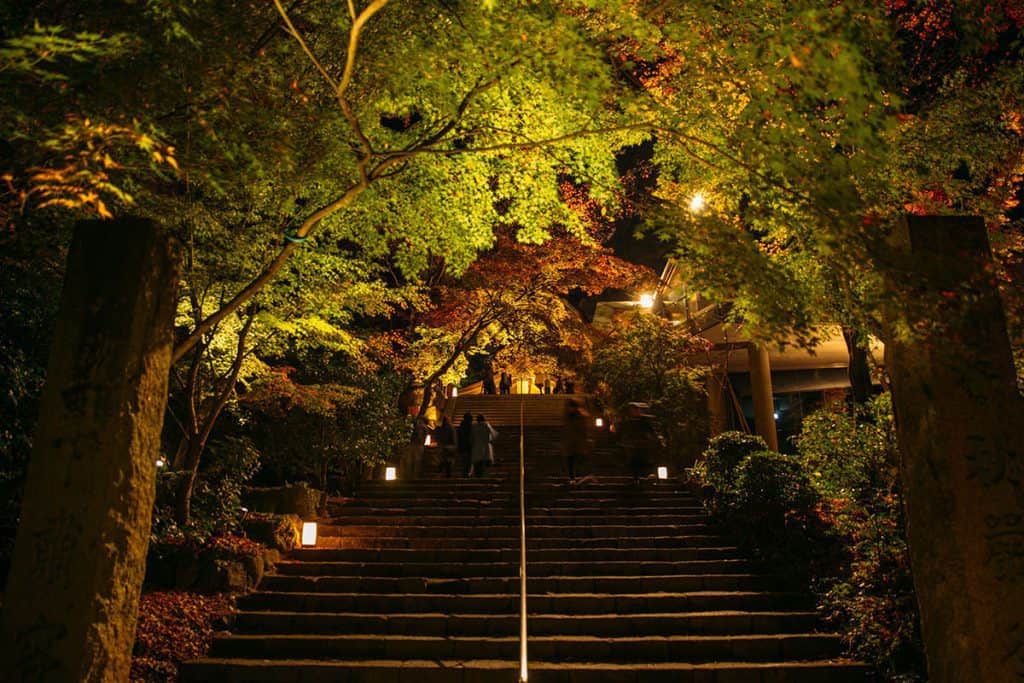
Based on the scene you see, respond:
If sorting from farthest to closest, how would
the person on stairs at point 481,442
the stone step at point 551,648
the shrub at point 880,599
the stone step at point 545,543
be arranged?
the person on stairs at point 481,442
the stone step at point 545,543
the stone step at point 551,648
the shrub at point 880,599

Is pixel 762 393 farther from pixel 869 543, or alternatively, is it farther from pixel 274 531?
pixel 274 531

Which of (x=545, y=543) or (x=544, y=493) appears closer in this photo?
(x=545, y=543)

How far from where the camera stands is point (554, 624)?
6.93m

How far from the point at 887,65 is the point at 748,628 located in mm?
6065

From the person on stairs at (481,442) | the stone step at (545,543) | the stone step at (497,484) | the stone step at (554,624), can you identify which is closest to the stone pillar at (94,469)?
the stone step at (554,624)

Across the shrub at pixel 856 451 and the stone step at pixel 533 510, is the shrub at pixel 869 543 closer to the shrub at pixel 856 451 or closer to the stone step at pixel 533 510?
the shrub at pixel 856 451

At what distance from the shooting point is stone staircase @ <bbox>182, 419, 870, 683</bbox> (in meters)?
6.10

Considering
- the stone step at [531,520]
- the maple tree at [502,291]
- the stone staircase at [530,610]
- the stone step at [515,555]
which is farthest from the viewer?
the maple tree at [502,291]

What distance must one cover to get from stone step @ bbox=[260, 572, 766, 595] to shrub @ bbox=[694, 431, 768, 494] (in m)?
2.46

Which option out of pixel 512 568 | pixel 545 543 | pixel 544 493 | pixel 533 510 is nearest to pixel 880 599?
pixel 512 568

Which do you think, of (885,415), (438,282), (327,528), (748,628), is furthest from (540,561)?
(438,282)

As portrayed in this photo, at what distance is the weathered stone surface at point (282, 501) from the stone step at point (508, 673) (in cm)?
386

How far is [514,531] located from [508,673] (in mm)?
3911

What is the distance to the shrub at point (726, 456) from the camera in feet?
34.3
